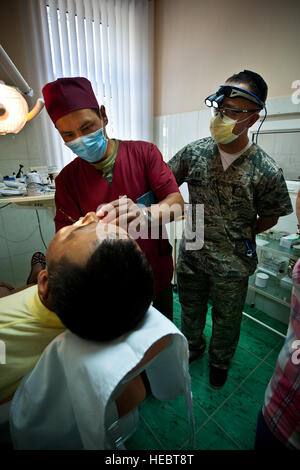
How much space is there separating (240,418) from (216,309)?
2.07 ft

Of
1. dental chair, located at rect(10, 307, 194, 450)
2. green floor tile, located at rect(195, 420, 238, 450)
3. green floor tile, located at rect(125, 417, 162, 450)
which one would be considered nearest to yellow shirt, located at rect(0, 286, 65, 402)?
dental chair, located at rect(10, 307, 194, 450)

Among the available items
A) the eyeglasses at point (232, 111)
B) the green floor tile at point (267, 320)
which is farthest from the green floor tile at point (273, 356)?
the eyeglasses at point (232, 111)

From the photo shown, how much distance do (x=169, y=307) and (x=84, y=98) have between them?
1138 millimetres

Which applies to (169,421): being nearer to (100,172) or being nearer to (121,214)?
(121,214)

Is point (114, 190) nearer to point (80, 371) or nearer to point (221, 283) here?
point (80, 371)

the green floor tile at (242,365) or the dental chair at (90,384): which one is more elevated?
the dental chair at (90,384)

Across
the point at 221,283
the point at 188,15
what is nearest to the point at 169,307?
the point at 221,283

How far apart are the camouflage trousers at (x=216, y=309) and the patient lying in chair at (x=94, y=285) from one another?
89 cm

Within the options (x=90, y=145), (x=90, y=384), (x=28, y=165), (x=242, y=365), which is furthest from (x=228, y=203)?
(x=28, y=165)

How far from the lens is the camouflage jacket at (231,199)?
1.18m

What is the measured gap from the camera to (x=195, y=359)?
167cm

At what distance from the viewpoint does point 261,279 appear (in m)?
1.98

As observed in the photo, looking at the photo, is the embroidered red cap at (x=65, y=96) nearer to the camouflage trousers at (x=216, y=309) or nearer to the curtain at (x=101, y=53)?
the camouflage trousers at (x=216, y=309)

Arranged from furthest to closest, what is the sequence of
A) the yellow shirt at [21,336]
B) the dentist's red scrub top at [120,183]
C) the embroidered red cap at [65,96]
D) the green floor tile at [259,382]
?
1. the green floor tile at [259,382]
2. the dentist's red scrub top at [120,183]
3. the embroidered red cap at [65,96]
4. the yellow shirt at [21,336]
